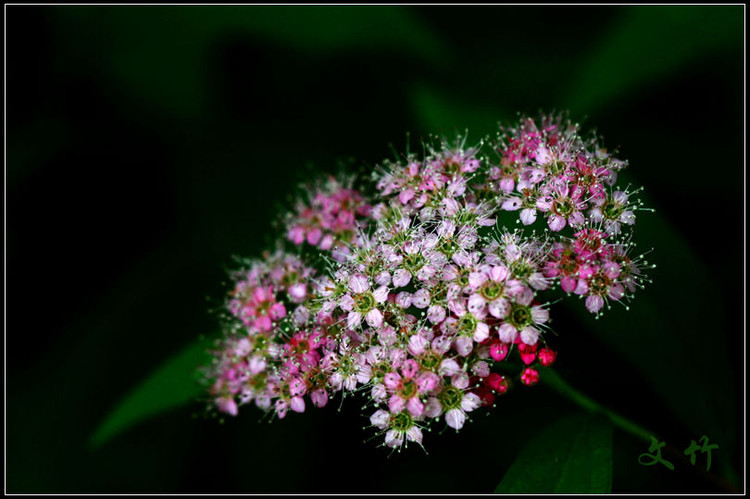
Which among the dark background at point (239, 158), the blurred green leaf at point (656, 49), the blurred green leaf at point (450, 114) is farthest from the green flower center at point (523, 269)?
the blurred green leaf at point (656, 49)

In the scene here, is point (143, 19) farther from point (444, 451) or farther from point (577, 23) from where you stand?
point (444, 451)

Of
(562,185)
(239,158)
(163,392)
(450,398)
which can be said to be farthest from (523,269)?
(239,158)

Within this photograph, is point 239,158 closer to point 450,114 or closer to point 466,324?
point 450,114

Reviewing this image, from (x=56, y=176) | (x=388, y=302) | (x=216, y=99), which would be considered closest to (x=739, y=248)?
(x=388, y=302)

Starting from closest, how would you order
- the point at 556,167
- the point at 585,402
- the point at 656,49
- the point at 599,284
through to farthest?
the point at 599,284
the point at 556,167
the point at 585,402
the point at 656,49

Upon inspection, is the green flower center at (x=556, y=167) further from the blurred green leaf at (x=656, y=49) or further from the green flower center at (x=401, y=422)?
the blurred green leaf at (x=656, y=49)
